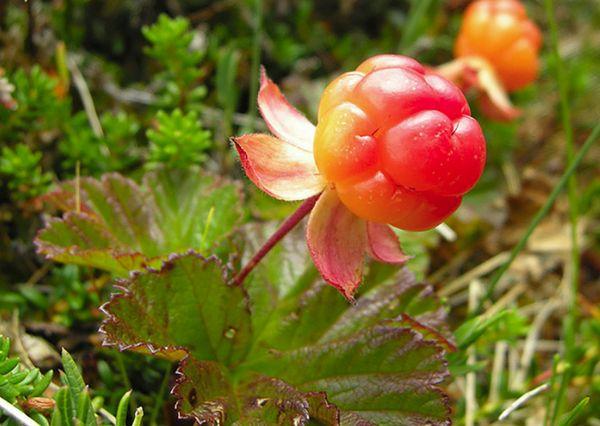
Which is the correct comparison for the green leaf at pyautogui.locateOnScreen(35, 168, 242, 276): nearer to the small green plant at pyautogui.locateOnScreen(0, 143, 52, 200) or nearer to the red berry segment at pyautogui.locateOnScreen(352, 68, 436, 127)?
the small green plant at pyautogui.locateOnScreen(0, 143, 52, 200)

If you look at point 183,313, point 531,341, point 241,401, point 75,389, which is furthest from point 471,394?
point 75,389

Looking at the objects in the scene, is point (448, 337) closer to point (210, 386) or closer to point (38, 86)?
point (210, 386)

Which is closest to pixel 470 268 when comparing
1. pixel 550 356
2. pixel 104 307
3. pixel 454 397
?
pixel 550 356

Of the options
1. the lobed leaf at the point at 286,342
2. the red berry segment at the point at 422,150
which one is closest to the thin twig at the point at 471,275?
the lobed leaf at the point at 286,342

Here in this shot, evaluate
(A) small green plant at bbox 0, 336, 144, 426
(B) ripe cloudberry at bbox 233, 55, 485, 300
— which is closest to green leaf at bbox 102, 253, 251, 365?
(A) small green plant at bbox 0, 336, 144, 426

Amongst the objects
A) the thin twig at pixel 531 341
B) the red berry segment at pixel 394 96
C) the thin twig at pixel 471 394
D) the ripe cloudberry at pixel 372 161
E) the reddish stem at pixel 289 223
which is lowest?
the thin twig at pixel 531 341

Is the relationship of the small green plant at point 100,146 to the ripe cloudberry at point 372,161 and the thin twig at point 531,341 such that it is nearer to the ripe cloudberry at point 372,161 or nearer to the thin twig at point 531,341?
the ripe cloudberry at point 372,161
